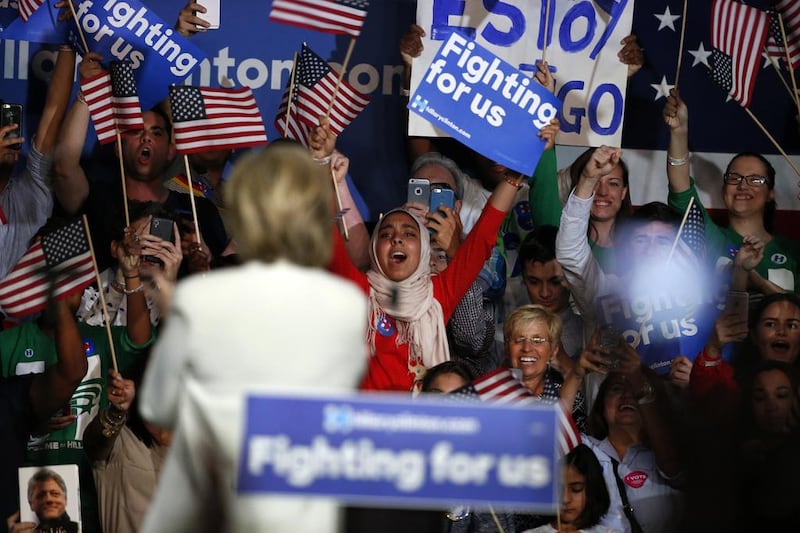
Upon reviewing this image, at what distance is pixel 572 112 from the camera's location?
6.08 meters

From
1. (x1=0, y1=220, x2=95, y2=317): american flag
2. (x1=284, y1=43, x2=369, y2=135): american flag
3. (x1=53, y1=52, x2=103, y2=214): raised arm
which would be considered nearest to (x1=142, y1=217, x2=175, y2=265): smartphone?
(x1=0, y1=220, x2=95, y2=317): american flag

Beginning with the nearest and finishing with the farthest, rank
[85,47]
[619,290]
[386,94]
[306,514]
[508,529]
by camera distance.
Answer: [306,514] < [508,529] < [619,290] < [85,47] < [386,94]

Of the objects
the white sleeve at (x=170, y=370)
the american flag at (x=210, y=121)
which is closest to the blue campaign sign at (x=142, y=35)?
the american flag at (x=210, y=121)

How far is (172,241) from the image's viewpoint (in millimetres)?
5398

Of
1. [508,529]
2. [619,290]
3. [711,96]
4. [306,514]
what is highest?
[711,96]

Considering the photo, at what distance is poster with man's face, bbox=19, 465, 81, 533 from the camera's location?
15.8 feet

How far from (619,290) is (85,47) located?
267cm

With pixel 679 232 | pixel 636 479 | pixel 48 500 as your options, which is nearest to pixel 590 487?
pixel 636 479

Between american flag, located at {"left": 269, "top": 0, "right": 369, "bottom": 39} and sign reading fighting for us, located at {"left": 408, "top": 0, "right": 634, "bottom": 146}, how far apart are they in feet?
2.82

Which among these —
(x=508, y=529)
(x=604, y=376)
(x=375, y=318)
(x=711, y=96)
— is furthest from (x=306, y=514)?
(x=711, y=96)

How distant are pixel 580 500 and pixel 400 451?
219 centimetres

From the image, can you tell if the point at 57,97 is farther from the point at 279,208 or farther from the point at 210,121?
the point at 279,208

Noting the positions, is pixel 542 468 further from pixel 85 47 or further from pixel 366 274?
pixel 85 47

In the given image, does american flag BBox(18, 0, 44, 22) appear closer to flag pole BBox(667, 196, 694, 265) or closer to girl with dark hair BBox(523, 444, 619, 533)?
flag pole BBox(667, 196, 694, 265)
